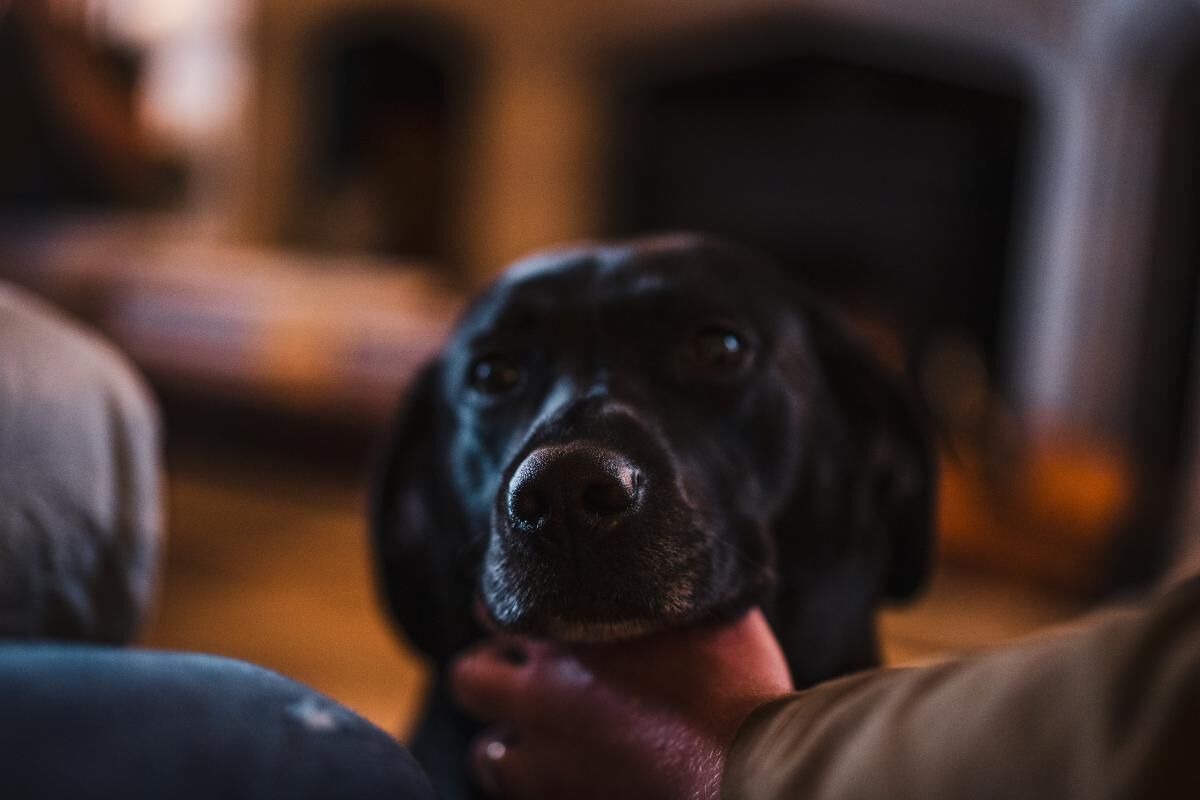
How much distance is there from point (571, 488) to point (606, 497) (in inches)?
1.2

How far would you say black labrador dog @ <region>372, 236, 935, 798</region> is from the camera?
0.73 m

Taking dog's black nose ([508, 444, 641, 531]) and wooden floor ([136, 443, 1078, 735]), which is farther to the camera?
wooden floor ([136, 443, 1078, 735])

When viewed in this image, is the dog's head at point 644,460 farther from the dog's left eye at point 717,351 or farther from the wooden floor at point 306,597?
the wooden floor at point 306,597

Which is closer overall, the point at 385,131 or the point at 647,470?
the point at 647,470

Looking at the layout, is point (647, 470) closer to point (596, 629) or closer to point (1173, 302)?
point (596, 629)

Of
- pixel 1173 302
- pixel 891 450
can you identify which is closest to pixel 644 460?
pixel 891 450

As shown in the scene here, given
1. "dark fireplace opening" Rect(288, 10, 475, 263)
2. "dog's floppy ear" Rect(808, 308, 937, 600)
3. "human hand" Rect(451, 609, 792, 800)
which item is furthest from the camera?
"dark fireplace opening" Rect(288, 10, 475, 263)

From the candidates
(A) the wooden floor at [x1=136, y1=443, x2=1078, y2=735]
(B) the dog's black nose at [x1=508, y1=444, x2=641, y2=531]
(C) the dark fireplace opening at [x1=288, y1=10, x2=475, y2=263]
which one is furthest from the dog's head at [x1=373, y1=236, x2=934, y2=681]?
(C) the dark fireplace opening at [x1=288, y1=10, x2=475, y2=263]

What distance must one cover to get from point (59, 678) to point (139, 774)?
0.08 m

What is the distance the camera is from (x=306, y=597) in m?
2.33

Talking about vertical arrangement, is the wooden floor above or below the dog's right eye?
below

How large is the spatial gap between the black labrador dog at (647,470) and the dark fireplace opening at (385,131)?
4701 millimetres

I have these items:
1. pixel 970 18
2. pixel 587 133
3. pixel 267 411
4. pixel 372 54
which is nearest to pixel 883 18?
pixel 970 18

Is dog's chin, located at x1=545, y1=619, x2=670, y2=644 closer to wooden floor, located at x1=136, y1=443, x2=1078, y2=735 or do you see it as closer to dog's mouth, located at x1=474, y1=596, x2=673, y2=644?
dog's mouth, located at x1=474, y1=596, x2=673, y2=644
